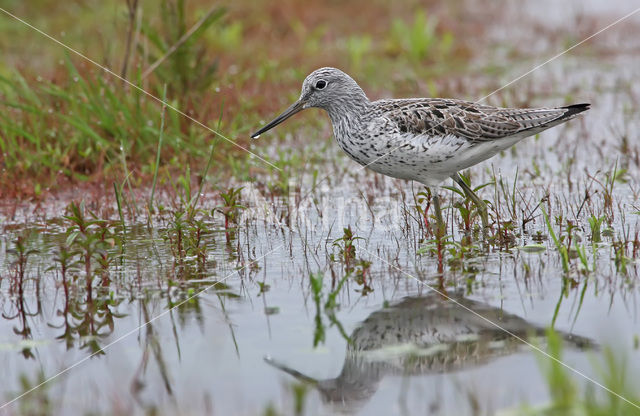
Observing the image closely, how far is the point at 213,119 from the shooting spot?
426 inches

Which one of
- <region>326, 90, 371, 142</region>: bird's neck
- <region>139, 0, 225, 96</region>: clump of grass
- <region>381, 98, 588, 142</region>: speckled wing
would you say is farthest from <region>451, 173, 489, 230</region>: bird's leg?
<region>139, 0, 225, 96</region>: clump of grass

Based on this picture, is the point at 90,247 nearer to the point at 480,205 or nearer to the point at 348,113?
the point at 348,113

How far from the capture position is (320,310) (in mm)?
5781

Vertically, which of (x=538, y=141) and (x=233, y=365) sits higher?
(x=538, y=141)

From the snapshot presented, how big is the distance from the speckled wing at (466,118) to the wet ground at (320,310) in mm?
788

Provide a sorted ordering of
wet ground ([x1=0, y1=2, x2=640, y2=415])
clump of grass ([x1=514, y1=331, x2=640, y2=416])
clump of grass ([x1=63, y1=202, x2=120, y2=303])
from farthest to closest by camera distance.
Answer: clump of grass ([x1=63, y1=202, x2=120, y2=303]), wet ground ([x1=0, y1=2, x2=640, y2=415]), clump of grass ([x1=514, y1=331, x2=640, y2=416])

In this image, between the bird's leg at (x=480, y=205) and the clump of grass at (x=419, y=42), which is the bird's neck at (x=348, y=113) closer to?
the bird's leg at (x=480, y=205)

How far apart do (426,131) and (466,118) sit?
447 mm

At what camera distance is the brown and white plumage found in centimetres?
730

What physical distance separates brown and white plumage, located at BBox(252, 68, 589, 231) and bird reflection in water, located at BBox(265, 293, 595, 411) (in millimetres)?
1726


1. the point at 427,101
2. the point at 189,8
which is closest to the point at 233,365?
the point at 427,101

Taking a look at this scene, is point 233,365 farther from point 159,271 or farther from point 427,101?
point 427,101

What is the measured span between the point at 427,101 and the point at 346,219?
140 cm

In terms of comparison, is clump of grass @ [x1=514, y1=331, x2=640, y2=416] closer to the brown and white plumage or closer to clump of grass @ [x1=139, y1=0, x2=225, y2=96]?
the brown and white plumage
